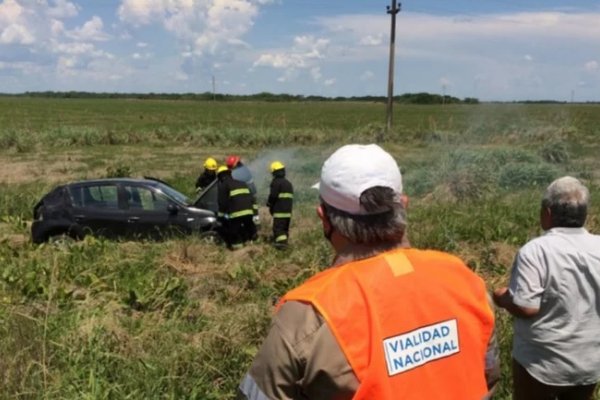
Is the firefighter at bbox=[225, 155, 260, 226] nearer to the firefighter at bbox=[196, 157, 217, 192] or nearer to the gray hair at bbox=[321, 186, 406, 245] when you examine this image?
the firefighter at bbox=[196, 157, 217, 192]

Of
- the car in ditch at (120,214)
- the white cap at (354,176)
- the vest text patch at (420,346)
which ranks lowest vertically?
the car in ditch at (120,214)

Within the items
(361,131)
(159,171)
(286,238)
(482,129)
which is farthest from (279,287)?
(361,131)

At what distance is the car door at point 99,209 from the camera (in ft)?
35.1

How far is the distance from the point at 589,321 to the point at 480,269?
489cm

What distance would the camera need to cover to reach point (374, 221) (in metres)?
1.82

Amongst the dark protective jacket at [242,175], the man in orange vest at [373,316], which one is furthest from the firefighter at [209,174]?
the man in orange vest at [373,316]

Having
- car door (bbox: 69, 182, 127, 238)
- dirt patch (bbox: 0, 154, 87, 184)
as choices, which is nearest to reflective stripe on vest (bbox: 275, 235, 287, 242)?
car door (bbox: 69, 182, 127, 238)

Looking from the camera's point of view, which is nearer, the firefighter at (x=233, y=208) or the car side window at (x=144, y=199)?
the firefighter at (x=233, y=208)

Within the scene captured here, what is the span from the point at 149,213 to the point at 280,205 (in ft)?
7.21

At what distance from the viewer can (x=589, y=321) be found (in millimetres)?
3211

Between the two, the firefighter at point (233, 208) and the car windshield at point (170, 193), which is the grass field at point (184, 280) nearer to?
the firefighter at point (233, 208)

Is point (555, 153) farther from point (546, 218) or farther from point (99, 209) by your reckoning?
point (546, 218)

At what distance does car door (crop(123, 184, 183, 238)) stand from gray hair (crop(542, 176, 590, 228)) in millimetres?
8043

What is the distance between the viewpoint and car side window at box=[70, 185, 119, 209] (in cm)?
1086
